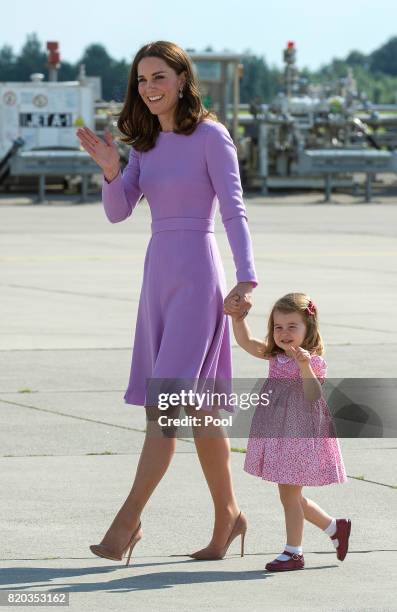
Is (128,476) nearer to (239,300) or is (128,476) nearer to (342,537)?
(342,537)

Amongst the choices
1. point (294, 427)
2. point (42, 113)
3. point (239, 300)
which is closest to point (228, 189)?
point (239, 300)

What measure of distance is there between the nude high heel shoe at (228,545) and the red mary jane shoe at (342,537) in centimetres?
36

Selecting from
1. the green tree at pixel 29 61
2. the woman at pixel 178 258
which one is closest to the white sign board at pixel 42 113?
the woman at pixel 178 258

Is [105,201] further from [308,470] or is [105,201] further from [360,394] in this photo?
[360,394]

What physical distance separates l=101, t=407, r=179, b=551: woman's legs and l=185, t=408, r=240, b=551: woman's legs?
12 centimetres

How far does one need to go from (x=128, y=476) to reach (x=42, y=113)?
2740 centimetres

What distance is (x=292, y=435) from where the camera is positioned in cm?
569

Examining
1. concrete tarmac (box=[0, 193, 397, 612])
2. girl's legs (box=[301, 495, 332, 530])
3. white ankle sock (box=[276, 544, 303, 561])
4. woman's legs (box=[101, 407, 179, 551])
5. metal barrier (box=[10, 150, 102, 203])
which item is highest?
woman's legs (box=[101, 407, 179, 551])

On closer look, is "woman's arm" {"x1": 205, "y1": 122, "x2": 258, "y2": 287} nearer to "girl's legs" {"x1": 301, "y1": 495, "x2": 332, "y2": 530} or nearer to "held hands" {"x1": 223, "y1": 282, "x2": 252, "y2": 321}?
"held hands" {"x1": 223, "y1": 282, "x2": 252, "y2": 321}

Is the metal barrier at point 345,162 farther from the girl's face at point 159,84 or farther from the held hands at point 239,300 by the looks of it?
the held hands at point 239,300

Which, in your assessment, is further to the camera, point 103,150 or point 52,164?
point 52,164

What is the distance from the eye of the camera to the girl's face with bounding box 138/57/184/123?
5.87 meters

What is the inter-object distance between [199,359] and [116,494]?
1347mm

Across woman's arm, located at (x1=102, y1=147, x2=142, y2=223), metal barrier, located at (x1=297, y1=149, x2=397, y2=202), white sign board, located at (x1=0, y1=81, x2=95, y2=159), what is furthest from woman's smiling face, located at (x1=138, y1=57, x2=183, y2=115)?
white sign board, located at (x1=0, y1=81, x2=95, y2=159)
